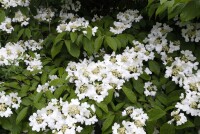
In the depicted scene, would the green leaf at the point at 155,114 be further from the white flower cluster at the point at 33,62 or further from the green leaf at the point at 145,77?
the white flower cluster at the point at 33,62

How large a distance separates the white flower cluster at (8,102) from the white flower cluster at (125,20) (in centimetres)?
103

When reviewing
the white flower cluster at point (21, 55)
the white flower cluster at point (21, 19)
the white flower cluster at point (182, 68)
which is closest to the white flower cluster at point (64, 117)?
the white flower cluster at point (21, 55)

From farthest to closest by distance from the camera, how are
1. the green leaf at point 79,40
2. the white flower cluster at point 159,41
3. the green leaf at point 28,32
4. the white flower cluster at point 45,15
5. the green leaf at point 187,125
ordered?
the white flower cluster at point 45,15, the green leaf at point 28,32, the white flower cluster at point 159,41, the green leaf at point 79,40, the green leaf at point 187,125

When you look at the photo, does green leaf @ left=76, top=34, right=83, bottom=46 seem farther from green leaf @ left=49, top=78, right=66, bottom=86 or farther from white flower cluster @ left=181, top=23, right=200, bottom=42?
white flower cluster @ left=181, top=23, right=200, bottom=42

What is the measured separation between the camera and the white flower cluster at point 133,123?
239cm

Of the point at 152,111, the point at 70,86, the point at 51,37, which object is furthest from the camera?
the point at 51,37

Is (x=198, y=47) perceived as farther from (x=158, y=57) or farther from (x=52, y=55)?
(x=52, y=55)

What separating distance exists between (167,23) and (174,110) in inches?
35.1

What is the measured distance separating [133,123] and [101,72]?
479mm

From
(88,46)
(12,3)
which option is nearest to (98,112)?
(88,46)

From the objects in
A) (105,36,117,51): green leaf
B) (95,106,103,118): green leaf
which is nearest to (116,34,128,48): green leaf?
(105,36,117,51): green leaf

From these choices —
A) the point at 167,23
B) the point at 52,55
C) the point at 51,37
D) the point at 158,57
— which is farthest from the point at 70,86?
the point at 167,23

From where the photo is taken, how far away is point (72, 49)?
279 cm

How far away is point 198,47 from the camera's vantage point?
9.34 ft
